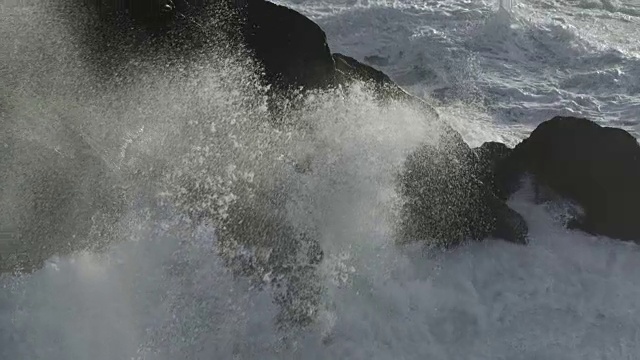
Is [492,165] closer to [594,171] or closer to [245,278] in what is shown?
[594,171]

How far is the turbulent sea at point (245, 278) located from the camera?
7.45 meters

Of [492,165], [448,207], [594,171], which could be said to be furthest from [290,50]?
[594,171]

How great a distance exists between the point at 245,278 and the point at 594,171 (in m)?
4.31

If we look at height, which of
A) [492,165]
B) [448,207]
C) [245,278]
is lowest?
[245,278]

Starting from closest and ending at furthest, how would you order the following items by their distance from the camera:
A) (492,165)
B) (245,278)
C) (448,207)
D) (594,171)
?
(245,278) → (448,207) → (594,171) → (492,165)

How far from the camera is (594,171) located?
8.62 metres

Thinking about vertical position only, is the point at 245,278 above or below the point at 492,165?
below

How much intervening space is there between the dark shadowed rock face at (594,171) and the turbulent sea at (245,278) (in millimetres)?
265

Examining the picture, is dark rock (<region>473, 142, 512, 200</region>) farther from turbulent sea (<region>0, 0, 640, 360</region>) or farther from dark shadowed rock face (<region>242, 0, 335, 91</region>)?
dark shadowed rock face (<region>242, 0, 335, 91</region>)

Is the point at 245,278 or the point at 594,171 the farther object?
the point at 594,171

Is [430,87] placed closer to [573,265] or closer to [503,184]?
[503,184]

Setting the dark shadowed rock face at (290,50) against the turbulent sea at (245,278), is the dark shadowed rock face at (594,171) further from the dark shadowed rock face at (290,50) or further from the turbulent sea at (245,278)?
the dark shadowed rock face at (290,50)

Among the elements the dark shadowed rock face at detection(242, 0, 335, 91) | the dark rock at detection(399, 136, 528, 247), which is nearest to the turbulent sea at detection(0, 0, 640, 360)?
the dark rock at detection(399, 136, 528, 247)

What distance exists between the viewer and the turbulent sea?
7449 millimetres
